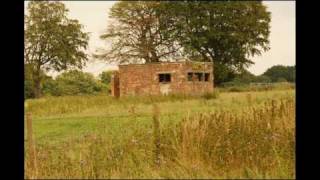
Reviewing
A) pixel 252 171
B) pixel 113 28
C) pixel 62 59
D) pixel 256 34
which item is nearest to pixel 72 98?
pixel 113 28

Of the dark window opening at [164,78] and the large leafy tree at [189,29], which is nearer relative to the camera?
the large leafy tree at [189,29]

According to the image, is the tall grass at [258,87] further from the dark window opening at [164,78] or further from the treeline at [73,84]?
the treeline at [73,84]

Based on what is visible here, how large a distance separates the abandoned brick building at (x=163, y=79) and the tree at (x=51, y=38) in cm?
295

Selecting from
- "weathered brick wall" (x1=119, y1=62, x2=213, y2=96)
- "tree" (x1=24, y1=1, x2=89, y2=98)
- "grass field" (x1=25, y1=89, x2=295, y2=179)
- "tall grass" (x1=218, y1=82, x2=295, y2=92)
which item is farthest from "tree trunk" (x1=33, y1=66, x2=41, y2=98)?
"grass field" (x1=25, y1=89, x2=295, y2=179)

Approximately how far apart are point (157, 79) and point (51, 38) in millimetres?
7248

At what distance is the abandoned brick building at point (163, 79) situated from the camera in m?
29.9

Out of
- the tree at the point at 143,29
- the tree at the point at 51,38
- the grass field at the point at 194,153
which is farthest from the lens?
the tree at the point at 51,38

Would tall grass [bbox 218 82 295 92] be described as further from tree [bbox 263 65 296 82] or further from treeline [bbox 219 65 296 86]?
tree [bbox 263 65 296 82]

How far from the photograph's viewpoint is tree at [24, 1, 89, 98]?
2853cm

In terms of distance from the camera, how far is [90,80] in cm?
2614

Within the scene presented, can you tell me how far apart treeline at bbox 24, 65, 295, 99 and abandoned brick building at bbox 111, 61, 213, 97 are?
108 centimetres

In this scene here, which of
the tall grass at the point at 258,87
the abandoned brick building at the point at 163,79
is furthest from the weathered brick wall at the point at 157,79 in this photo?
the tall grass at the point at 258,87


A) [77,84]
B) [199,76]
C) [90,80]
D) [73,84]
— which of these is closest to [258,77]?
[199,76]
